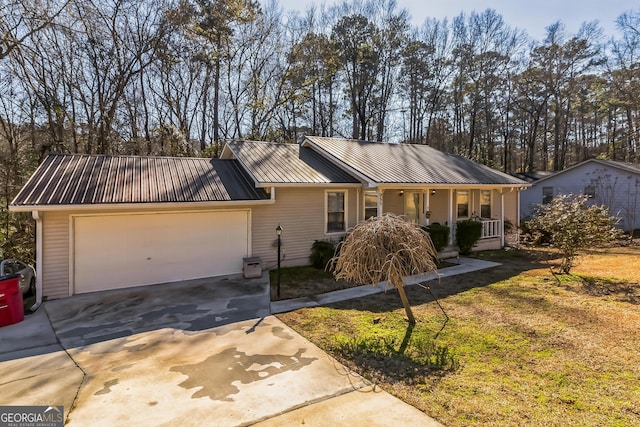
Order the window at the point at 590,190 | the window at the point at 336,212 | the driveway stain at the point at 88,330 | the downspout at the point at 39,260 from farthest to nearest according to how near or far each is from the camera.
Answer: the window at the point at 590,190 < the window at the point at 336,212 < the downspout at the point at 39,260 < the driveway stain at the point at 88,330

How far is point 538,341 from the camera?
17.4 feet

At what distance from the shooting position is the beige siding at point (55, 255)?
301 inches

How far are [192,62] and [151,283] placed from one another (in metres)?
16.3

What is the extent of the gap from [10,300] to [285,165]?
765cm

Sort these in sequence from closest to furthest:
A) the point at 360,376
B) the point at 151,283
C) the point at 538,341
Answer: the point at 360,376, the point at 538,341, the point at 151,283

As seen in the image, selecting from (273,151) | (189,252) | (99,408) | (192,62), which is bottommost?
(99,408)

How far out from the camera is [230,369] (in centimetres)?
453

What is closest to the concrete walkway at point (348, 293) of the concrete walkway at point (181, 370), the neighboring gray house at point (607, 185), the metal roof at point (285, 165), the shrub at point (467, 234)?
the concrete walkway at point (181, 370)

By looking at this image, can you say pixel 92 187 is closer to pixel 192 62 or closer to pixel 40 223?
pixel 40 223

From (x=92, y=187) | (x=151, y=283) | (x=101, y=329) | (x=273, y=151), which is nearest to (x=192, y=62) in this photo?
(x=273, y=151)

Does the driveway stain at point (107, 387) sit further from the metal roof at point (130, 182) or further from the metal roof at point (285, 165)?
the metal roof at point (285, 165)

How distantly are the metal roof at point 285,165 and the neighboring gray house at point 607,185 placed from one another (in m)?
13.5

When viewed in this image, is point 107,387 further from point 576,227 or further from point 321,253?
point 576,227

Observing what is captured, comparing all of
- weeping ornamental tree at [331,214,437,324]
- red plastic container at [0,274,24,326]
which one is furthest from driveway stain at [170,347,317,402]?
red plastic container at [0,274,24,326]
